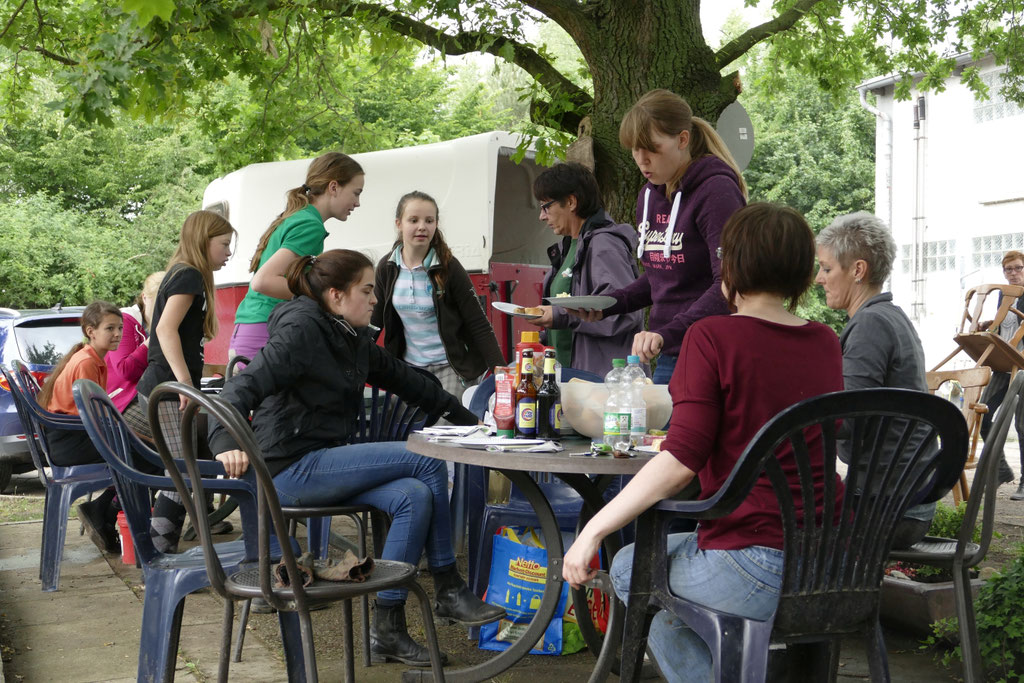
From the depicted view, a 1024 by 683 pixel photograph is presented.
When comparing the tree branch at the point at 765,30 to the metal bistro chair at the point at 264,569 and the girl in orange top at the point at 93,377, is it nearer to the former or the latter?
the girl in orange top at the point at 93,377

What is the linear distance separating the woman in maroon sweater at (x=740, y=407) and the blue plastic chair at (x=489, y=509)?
1.47 meters

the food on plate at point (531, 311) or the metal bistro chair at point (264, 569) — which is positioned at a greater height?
the food on plate at point (531, 311)

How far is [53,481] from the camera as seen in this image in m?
5.55

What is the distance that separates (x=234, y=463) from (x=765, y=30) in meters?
6.16

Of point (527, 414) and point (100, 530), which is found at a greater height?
point (527, 414)

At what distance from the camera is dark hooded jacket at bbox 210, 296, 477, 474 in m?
3.58

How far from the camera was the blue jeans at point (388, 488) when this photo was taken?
3.69m

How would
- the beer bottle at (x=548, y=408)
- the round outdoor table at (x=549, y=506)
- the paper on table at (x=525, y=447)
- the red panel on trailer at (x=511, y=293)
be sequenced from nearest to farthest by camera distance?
the round outdoor table at (x=549, y=506) → the paper on table at (x=525, y=447) → the beer bottle at (x=548, y=408) → the red panel on trailer at (x=511, y=293)

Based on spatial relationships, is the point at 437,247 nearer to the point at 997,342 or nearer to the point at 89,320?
the point at 89,320

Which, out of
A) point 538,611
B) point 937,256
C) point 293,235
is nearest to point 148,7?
point 293,235

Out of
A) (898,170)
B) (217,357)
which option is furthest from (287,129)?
(898,170)

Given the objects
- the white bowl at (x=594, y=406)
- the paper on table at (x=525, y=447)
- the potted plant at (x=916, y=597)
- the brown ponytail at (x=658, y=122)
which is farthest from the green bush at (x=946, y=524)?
the paper on table at (x=525, y=447)

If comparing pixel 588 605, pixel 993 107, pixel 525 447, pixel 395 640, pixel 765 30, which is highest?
pixel 993 107

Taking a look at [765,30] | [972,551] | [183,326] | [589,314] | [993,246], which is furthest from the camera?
[993,246]
